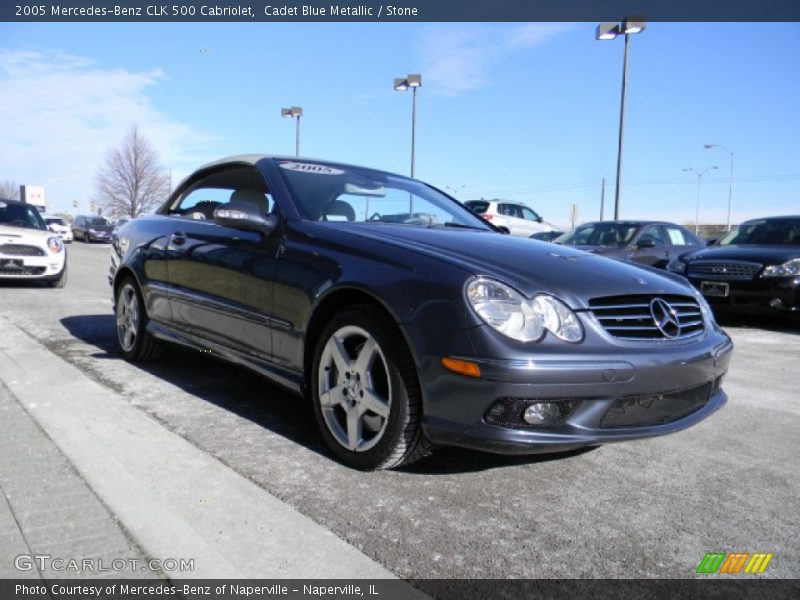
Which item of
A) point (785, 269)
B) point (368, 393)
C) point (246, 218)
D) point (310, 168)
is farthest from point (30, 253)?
point (785, 269)

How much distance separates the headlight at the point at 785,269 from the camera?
761cm

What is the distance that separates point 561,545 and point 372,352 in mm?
1063

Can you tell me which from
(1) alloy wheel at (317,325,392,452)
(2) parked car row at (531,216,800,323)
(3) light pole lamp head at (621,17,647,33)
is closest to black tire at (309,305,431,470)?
(1) alloy wheel at (317,325,392,452)

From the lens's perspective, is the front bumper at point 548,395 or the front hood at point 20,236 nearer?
the front bumper at point 548,395

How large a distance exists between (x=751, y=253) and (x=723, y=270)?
0.42m

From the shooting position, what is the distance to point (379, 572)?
6.77ft

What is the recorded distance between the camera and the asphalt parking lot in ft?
7.29

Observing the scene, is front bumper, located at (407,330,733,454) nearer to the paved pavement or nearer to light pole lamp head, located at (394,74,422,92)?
the paved pavement

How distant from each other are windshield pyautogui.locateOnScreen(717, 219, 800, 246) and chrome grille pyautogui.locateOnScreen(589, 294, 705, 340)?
21.8 ft

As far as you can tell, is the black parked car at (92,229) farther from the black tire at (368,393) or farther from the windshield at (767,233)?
the black tire at (368,393)

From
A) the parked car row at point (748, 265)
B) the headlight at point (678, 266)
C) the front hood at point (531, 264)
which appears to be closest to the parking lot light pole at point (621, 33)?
the parked car row at point (748, 265)

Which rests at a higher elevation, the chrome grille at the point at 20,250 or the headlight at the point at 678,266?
the headlight at the point at 678,266

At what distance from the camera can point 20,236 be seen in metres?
10.3

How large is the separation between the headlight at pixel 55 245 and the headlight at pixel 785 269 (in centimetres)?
1000
